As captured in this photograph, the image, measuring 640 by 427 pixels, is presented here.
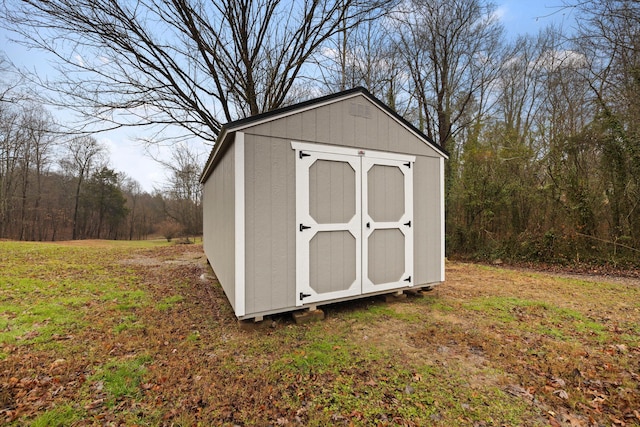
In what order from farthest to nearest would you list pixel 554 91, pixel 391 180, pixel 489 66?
pixel 489 66
pixel 554 91
pixel 391 180

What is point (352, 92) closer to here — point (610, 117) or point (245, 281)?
point (245, 281)

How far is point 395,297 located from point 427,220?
1389mm

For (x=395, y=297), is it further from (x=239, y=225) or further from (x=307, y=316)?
(x=239, y=225)

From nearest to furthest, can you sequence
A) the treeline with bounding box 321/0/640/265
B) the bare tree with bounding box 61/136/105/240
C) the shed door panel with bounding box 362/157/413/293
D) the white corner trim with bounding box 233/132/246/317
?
the white corner trim with bounding box 233/132/246/317
the shed door panel with bounding box 362/157/413/293
the treeline with bounding box 321/0/640/265
the bare tree with bounding box 61/136/105/240

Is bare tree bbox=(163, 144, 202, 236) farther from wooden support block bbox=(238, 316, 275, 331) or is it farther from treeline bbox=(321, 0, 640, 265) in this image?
wooden support block bbox=(238, 316, 275, 331)

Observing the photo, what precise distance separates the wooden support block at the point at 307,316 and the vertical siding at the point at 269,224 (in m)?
0.19

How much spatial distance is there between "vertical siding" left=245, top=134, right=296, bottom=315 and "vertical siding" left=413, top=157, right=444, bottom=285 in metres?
2.19

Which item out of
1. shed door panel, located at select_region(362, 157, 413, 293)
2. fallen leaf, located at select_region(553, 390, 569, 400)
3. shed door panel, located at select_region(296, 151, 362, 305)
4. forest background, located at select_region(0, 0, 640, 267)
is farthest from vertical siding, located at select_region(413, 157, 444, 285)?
forest background, located at select_region(0, 0, 640, 267)

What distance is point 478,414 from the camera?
76.9 inches

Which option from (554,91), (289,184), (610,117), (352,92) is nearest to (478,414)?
(289,184)

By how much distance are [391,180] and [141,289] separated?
4.94 meters

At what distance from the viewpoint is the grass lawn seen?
1972 mm

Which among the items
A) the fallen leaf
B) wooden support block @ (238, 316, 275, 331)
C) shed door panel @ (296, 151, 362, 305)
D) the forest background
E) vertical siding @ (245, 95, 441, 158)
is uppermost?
the forest background

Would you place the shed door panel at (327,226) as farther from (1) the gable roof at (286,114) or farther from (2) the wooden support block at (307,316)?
(1) the gable roof at (286,114)
